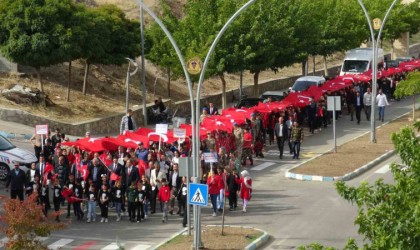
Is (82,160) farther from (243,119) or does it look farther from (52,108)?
(52,108)

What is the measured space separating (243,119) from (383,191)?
20321 mm

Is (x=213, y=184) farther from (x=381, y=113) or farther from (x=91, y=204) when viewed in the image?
(x=381, y=113)

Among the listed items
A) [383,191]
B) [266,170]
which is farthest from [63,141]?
[383,191]

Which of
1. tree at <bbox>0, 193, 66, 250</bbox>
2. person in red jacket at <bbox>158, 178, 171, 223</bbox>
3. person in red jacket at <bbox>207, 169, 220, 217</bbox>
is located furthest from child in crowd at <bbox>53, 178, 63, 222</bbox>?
tree at <bbox>0, 193, 66, 250</bbox>

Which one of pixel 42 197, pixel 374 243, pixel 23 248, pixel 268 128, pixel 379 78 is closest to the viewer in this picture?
pixel 374 243

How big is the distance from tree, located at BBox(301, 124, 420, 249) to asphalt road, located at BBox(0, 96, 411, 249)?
8.54 metres

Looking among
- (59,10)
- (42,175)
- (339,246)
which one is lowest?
(339,246)

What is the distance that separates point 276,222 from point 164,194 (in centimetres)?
296

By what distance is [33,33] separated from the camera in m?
39.8

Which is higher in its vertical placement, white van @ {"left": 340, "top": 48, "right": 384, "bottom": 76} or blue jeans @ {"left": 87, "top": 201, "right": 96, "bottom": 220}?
white van @ {"left": 340, "top": 48, "right": 384, "bottom": 76}

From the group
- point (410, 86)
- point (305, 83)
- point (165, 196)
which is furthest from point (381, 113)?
point (165, 196)

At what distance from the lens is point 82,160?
88.9ft

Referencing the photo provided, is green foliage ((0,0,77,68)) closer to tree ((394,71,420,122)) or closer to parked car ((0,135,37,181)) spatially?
parked car ((0,135,37,181))

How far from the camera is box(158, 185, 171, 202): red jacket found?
25.7 m
